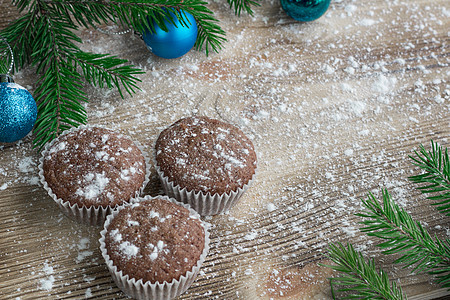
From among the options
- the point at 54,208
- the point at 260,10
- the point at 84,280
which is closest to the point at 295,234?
the point at 84,280

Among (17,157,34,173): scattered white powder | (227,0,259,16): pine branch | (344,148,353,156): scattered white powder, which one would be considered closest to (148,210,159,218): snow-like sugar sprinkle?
(17,157,34,173): scattered white powder

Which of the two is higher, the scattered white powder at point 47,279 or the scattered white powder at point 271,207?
the scattered white powder at point 271,207

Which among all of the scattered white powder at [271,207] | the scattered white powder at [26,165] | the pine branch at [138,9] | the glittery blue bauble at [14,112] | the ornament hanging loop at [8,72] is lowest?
the scattered white powder at [271,207]

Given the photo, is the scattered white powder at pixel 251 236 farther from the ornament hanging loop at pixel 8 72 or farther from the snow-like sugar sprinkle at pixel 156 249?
the ornament hanging loop at pixel 8 72

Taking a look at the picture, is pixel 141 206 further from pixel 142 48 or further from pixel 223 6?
pixel 223 6

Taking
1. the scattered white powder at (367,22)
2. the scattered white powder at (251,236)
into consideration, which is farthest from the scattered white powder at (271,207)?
the scattered white powder at (367,22)

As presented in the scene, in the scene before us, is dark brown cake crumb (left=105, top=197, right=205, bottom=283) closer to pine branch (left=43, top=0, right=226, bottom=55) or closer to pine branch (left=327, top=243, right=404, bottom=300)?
pine branch (left=327, top=243, right=404, bottom=300)

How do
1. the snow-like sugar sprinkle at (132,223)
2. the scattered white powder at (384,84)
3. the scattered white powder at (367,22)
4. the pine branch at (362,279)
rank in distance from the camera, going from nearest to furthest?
the pine branch at (362,279), the snow-like sugar sprinkle at (132,223), the scattered white powder at (384,84), the scattered white powder at (367,22)
